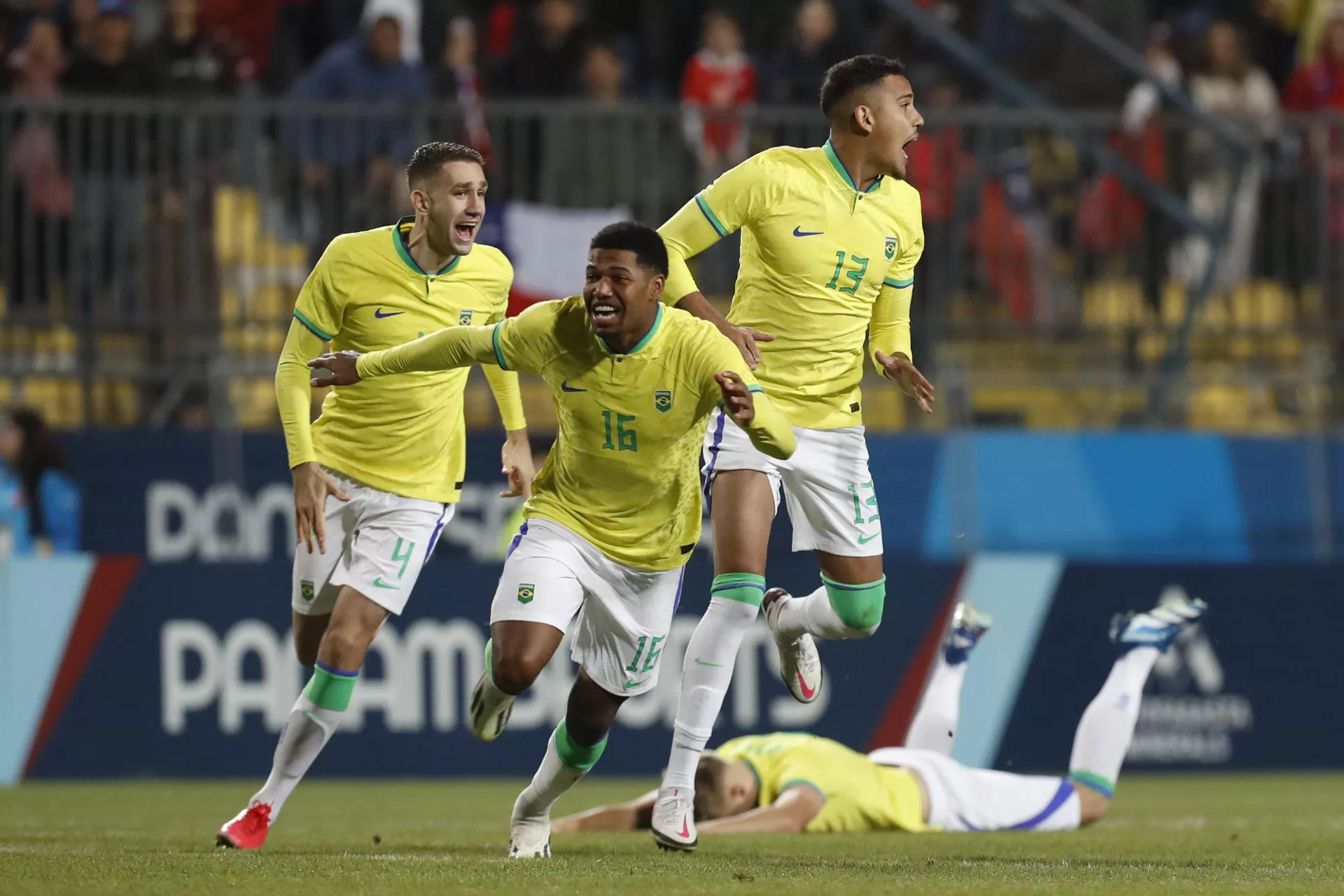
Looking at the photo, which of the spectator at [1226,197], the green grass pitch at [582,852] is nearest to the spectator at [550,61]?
the spectator at [1226,197]

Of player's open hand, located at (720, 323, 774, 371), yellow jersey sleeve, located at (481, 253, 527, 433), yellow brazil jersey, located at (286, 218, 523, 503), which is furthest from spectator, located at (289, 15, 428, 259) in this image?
player's open hand, located at (720, 323, 774, 371)

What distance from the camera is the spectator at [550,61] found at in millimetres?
16000

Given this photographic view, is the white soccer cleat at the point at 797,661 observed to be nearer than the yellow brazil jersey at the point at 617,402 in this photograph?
No

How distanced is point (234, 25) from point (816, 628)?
30.1 feet

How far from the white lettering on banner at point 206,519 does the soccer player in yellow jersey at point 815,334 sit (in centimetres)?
616

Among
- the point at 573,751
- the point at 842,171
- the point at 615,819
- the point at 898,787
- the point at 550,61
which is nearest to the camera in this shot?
the point at 573,751

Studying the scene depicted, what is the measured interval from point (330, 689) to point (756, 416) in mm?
2289

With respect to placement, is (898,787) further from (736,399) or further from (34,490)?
(34,490)

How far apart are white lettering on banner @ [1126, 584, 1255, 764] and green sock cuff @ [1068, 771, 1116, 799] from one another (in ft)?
11.5

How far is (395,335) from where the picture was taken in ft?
28.5

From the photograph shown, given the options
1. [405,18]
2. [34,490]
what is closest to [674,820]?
[34,490]

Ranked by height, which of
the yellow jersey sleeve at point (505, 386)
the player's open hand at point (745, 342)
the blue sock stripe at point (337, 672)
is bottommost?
the blue sock stripe at point (337, 672)

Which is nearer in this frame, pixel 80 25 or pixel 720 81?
pixel 80 25

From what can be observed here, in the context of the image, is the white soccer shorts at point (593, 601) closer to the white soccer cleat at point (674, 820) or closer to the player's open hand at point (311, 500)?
the white soccer cleat at point (674, 820)
